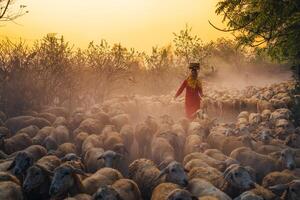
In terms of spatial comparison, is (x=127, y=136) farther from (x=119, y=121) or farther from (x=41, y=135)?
(x=41, y=135)

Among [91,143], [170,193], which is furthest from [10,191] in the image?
[91,143]

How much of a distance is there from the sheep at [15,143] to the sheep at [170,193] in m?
5.17

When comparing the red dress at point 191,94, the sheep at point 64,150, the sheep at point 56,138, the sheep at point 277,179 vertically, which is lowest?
the sheep at point 277,179

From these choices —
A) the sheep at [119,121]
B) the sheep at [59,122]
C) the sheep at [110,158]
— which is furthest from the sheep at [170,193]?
the sheep at [59,122]

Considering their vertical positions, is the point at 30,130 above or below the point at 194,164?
above

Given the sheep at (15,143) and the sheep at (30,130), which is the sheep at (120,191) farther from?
the sheep at (30,130)

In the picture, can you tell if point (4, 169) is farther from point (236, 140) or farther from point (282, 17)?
point (282, 17)

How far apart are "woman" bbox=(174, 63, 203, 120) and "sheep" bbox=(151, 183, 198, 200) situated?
733 centimetres

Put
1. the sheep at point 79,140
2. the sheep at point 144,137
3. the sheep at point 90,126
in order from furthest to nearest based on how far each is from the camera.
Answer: the sheep at point 90,126, the sheep at point 144,137, the sheep at point 79,140

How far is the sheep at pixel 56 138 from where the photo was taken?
12.0 m

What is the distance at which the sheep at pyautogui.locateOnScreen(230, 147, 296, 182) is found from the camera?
32.9 feet

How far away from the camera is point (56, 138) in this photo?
13.1 meters

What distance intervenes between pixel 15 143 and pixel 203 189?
6.13 metres

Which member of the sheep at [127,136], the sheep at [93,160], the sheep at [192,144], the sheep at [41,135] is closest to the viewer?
the sheep at [93,160]
